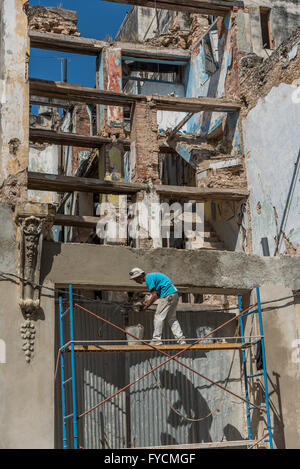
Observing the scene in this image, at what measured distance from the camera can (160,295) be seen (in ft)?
35.9

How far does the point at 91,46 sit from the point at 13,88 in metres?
8.36

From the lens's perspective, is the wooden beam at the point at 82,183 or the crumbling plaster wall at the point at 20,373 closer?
the crumbling plaster wall at the point at 20,373

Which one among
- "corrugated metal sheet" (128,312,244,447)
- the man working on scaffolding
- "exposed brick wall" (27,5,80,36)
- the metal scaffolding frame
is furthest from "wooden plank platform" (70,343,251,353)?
"exposed brick wall" (27,5,80,36)

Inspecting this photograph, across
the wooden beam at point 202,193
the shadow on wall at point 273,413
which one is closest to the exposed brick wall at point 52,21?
the wooden beam at point 202,193

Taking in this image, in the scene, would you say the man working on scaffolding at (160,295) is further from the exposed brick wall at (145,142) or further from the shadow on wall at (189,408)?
the exposed brick wall at (145,142)

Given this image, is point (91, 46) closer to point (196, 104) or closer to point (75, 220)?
point (196, 104)

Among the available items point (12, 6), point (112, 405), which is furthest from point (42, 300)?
point (12, 6)

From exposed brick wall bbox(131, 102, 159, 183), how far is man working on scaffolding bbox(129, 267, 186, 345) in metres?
10.1

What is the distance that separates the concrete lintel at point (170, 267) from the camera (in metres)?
11.0

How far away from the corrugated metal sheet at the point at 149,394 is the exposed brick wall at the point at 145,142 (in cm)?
931

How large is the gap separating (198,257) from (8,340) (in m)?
3.46

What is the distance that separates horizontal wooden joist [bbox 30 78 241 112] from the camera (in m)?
20.6

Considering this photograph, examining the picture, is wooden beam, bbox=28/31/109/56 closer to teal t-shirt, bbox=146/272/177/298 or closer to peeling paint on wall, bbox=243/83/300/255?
peeling paint on wall, bbox=243/83/300/255

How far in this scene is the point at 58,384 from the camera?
10938 mm
